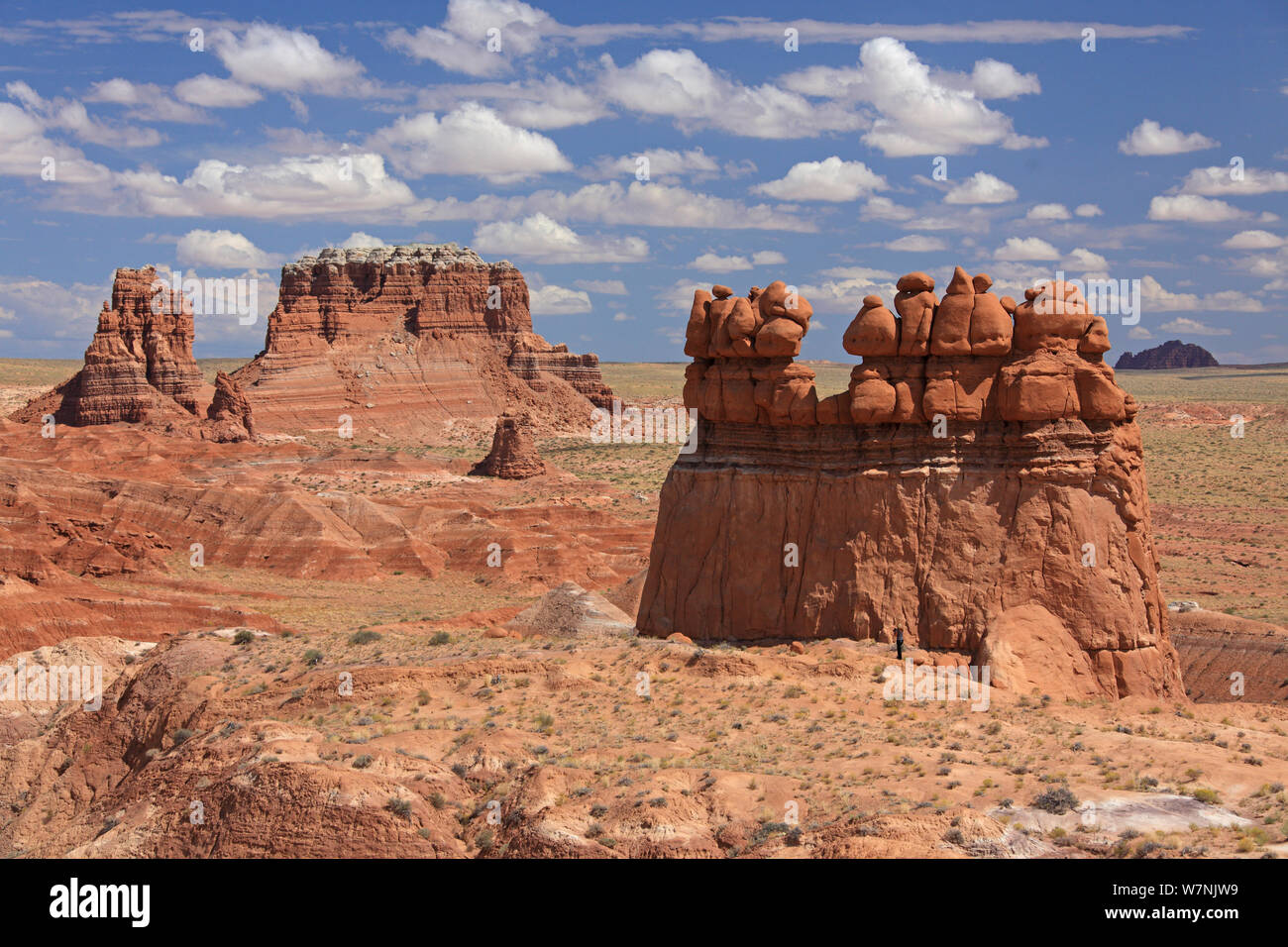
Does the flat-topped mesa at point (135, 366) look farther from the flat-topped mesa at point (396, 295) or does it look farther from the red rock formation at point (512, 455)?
the red rock formation at point (512, 455)

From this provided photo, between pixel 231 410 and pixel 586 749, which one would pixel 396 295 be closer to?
pixel 231 410

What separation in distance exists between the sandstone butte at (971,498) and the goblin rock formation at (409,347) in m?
83.1

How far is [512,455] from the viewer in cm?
7888

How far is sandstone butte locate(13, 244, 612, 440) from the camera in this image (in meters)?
93.9

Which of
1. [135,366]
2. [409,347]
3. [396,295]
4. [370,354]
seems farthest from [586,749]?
[396,295]

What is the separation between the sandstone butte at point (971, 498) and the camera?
74.5ft

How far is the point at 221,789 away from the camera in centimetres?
1528

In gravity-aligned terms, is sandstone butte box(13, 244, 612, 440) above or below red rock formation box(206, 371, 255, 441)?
above

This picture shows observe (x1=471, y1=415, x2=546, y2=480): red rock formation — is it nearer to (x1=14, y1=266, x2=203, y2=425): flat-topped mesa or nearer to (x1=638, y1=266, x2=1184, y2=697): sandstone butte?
(x1=14, y1=266, x2=203, y2=425): flat-topped mesa

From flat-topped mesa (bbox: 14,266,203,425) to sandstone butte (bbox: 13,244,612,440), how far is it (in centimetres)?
10

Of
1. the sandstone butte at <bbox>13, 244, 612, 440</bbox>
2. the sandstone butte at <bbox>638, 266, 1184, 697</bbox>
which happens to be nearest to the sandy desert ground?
the sandstone butte at <bbox>638, 266, 1184, 697</bbox>

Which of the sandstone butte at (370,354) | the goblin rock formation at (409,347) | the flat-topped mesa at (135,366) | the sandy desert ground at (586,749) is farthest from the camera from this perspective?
the goblin rock formation at (409,347)

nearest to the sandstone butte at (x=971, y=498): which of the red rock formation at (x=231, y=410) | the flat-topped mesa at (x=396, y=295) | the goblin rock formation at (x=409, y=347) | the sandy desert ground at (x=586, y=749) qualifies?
the sandy desert ground at (x=586, y=749)

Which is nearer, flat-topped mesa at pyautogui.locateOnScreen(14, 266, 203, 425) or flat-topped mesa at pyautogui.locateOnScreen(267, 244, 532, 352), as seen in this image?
A: flat-topped mesa at pyautogui.locateOnScreen(14, 266, 203, 425)
